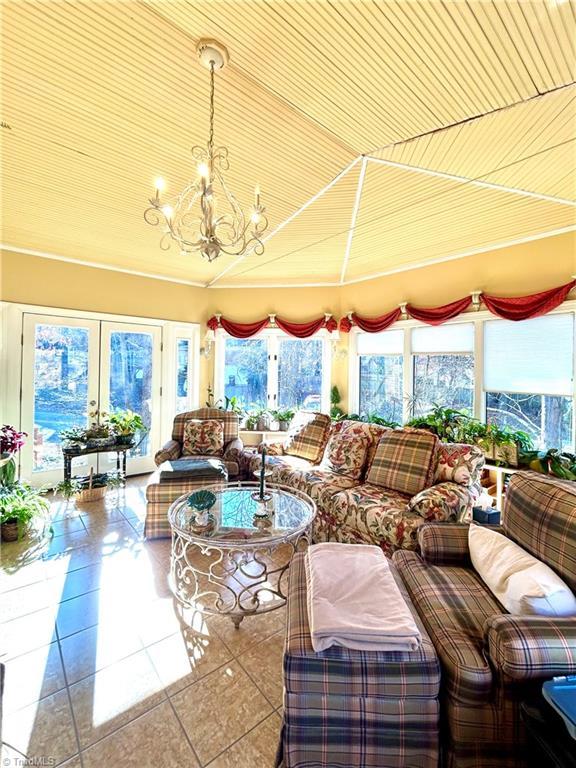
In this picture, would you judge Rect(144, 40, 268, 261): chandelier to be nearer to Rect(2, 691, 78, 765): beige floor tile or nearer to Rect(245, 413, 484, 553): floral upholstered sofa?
Rect(245, 413, 484, 553): floral upholstered sofa

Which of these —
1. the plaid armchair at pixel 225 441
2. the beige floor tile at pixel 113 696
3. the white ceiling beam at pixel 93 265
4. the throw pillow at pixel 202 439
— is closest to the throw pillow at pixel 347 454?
the plaid armchair at pixel 225 441

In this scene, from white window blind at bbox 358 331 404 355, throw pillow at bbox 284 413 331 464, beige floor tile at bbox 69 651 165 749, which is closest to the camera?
beige floor tile at bbox 69 651 165 749

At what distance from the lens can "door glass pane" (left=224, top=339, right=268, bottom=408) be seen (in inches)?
214

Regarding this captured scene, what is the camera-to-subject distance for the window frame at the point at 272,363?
533cm

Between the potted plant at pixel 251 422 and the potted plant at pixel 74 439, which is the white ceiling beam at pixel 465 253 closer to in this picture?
the potted plant at pixel 251 422

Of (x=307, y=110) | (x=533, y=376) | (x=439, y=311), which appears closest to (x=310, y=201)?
(x=307, y=110)

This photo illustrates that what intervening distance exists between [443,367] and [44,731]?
4.52 meters

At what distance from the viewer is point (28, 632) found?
192 centimetres

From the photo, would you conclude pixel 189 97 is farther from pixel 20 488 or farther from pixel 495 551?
pixel 20 488

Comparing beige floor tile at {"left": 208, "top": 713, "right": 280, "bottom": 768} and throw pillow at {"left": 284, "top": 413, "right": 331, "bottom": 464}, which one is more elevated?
throw pillow at {"left": 284, "top": 413, "right": 331, "bottom": 464}

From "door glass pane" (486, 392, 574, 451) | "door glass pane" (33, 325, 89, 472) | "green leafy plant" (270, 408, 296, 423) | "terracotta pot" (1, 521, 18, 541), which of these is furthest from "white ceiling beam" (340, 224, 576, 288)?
"terracotta pot" (1, 521, 18, 541)

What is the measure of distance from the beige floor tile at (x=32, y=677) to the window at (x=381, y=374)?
421 cm

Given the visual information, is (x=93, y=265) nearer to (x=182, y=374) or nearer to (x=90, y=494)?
(x=182, y=374)

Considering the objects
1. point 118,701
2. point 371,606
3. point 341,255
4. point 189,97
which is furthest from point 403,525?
point 341,255
